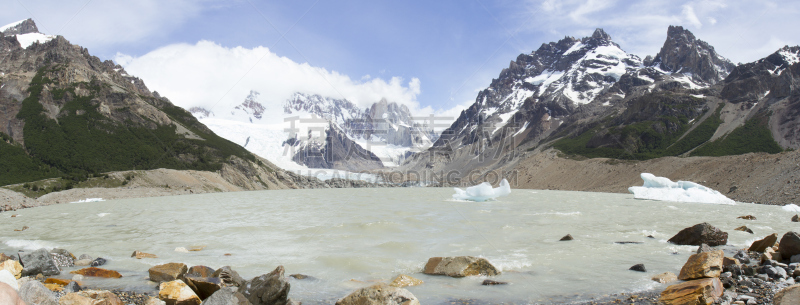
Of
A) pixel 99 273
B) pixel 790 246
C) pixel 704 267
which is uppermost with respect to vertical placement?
pixel 790 246

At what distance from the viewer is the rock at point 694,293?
8.59 meters

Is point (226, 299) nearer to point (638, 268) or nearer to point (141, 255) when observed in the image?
point (141, 255)

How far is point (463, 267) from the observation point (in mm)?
12375

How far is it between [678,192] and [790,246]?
155ft

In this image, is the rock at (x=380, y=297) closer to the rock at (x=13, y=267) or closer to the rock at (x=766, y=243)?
the rock at (x=13, y=267)

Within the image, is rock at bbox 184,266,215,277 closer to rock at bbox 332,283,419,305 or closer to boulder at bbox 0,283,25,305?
boulder at bbox 0,283,25,305

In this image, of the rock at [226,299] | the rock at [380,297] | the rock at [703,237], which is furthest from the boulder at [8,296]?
the rock at [703,237]

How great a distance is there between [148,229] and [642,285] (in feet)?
83.4

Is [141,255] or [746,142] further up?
[746,142]

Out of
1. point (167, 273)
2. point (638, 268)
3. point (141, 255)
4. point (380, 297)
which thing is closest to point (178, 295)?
point (167, 273)

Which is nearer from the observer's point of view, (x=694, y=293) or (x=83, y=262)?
(x=694, y=293)

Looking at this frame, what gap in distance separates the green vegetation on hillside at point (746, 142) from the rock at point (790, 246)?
116m

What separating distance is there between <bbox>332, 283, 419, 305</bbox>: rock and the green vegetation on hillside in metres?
126

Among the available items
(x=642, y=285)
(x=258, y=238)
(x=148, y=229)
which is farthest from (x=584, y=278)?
(x=148, y=229)
